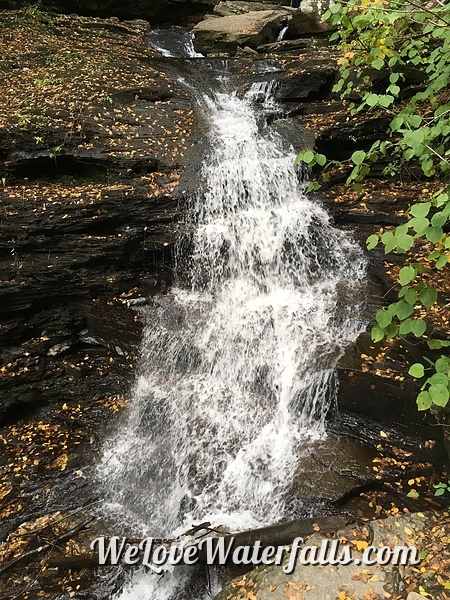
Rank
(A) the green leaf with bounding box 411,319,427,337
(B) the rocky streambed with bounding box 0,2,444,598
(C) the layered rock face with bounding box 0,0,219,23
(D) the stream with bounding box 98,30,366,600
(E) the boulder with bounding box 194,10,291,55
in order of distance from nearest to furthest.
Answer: (A) the green leaf with bounding box 411,319,427,337
(B) the rocky streambed with bounding box 0,2,444,598
(D) the stream with bounding box 98,30,366,600
(E) the boulder with bounding box 194,10,291,55
(C) the layered rock face with bounding box 0,0,219,23

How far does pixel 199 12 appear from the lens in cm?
1405

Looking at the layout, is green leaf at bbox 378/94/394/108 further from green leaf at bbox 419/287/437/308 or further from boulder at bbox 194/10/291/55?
boulder at bbox 194/10/291/55

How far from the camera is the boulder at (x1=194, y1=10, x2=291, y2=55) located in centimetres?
1149

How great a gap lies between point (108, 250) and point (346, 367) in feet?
13.9

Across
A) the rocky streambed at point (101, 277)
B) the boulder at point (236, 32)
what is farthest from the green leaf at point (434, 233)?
the boulder at point (236, 32)

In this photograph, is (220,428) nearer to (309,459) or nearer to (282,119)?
(309,459)

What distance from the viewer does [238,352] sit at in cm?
635

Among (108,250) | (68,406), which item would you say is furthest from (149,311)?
(68,406)

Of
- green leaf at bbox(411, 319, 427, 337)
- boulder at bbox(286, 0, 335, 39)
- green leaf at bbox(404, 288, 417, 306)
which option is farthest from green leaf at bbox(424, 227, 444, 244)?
boulder at bbox(286, 0, 335, 39)

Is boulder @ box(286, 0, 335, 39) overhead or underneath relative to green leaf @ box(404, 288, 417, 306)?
overhead

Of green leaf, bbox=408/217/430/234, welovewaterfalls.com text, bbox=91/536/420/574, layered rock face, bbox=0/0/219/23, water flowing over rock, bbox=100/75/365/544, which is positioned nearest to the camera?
green leaf, bbox=408/217/430/234

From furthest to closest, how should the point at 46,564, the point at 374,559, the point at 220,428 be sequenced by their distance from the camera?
the point at 220,428, the point at 46,564, the point at 374,559

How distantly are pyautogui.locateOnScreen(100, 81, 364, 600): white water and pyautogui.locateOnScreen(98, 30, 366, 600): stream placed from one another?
2 centimetres

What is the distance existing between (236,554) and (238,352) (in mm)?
2758
